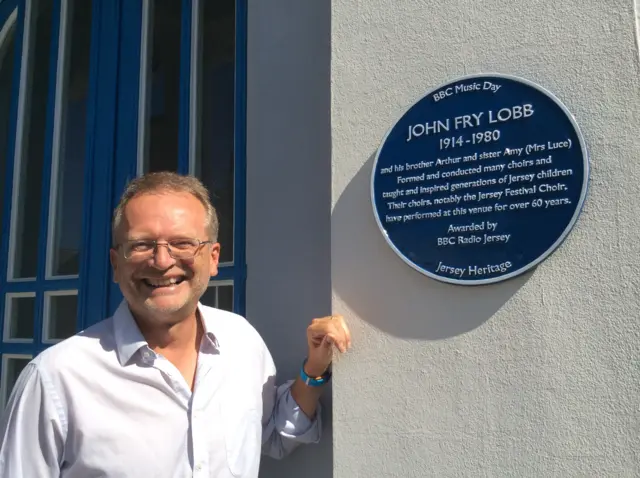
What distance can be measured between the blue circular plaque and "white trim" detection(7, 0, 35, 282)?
10.1 ft

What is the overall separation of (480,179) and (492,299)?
41 centimetres

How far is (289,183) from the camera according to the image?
2.73 m

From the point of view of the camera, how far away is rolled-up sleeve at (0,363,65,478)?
1.69 metres

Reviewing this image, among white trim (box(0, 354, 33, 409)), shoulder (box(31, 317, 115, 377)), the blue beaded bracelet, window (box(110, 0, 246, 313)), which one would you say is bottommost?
white trim (box(0, 354, 33, 409))

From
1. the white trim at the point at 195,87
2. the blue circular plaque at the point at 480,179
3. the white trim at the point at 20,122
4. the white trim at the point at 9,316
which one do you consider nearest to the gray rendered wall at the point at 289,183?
the white trim at the point at 195,87

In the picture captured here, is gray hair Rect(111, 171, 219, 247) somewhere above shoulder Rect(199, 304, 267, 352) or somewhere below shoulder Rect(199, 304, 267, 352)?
above

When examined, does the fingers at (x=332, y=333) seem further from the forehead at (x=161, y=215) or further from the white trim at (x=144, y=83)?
the white trim at (x=144, y=83)

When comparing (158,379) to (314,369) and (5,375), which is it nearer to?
(314,369)

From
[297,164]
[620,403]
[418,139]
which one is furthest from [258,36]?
[620,403]

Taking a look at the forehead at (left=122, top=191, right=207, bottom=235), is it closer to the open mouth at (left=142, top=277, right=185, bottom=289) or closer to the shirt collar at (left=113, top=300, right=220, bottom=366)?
the open mouth at (left=142, top=277, right=185, bottom=289)

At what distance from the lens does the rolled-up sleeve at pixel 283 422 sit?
225 centimetres

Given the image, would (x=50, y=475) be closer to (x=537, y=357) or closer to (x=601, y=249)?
(x=537, y=357)

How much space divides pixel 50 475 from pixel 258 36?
→ 222cm

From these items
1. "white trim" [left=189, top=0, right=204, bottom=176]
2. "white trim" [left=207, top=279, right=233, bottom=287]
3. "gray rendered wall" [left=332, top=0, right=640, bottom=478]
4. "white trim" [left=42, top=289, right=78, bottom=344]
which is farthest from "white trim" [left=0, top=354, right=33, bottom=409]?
"gray rendered wall" [left=332, top=0, right=640, bottom=478]
